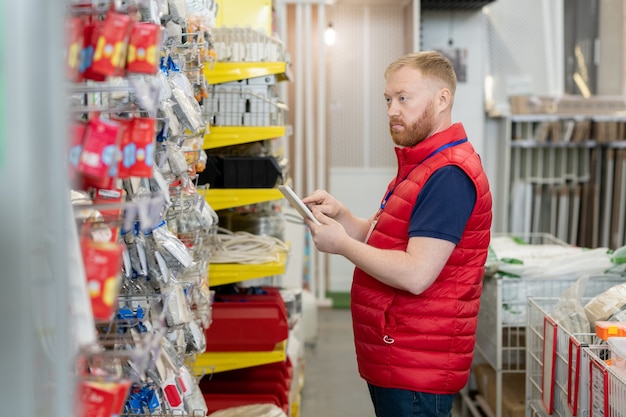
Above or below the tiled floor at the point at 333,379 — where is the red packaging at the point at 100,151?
above

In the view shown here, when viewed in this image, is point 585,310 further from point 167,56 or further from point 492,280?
point 167,56

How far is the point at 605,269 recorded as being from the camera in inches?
146

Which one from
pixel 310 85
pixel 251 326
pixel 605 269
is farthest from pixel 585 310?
pixel 310 85

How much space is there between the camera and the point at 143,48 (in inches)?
55.4

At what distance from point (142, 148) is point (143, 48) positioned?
0.17 meters

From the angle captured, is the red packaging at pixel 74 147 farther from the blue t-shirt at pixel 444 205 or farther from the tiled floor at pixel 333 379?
the tiled floor at pixel 333 379

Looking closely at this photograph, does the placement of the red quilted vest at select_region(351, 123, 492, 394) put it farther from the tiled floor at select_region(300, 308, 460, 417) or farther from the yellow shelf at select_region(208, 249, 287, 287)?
the tiled floor at select_region(300, 308, 460, 417)

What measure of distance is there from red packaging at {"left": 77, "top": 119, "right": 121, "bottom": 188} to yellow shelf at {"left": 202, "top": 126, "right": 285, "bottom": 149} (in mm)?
2045

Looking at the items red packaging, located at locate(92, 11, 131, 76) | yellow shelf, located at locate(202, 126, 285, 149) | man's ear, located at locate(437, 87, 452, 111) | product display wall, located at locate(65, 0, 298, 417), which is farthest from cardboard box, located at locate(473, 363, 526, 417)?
red packaging, located at locate(92, 11, 131, 76)

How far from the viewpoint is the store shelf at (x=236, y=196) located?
11.5ft

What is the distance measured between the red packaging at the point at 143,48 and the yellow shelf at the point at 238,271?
2152 millimetres

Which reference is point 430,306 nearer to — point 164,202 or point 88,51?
point 164,202

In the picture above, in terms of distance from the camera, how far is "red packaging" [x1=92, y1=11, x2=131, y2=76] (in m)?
1.35

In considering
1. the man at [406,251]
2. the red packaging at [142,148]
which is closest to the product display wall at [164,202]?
the red packaging at [142,148]
